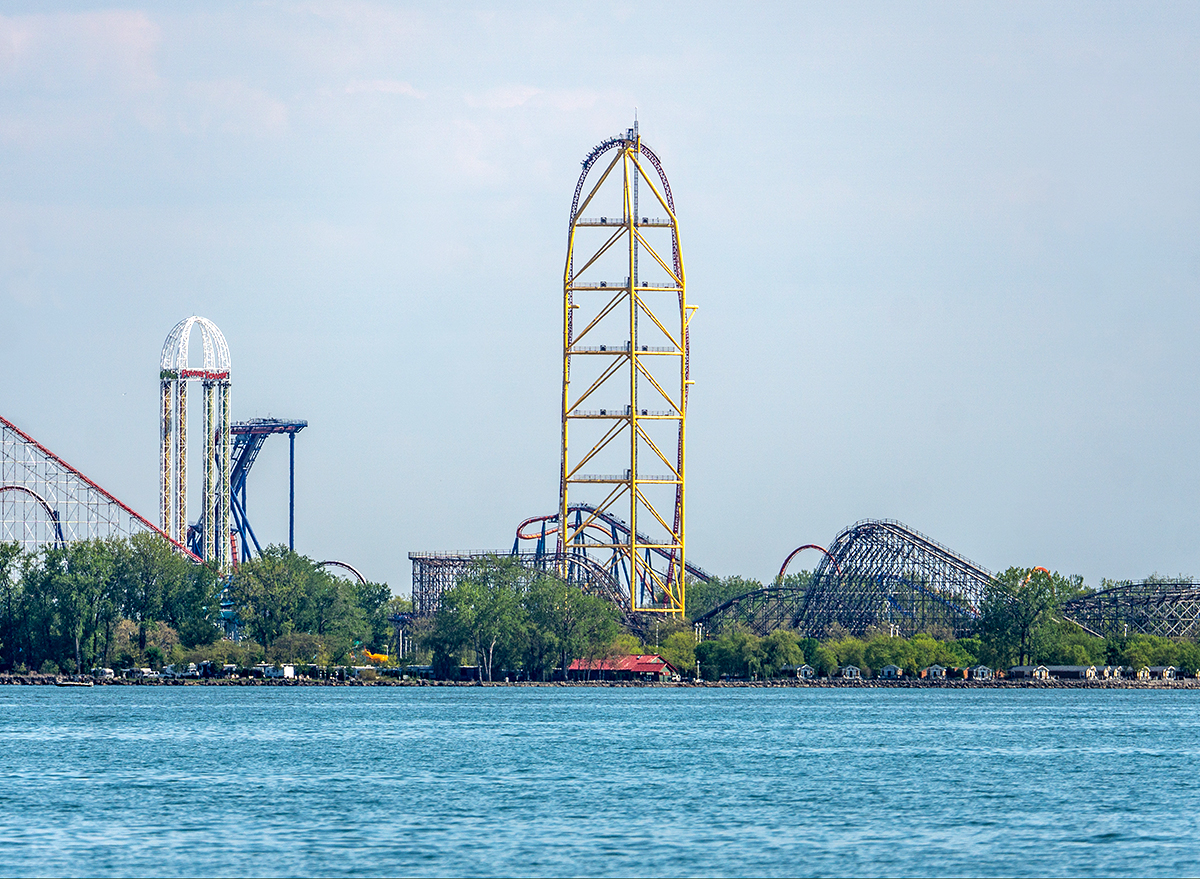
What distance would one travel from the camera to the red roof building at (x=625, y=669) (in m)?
117

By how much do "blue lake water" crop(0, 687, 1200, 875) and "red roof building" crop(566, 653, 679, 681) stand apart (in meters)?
35.1

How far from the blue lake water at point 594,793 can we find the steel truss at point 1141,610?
40.4m

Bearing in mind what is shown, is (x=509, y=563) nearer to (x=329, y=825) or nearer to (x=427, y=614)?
(x=427, y=614)

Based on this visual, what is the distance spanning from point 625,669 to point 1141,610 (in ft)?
109

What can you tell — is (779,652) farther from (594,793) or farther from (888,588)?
(594,793)

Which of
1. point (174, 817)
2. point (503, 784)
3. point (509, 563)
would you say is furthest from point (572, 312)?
point (174, 817)

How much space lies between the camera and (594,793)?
44031mm

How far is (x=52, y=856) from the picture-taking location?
32844mm

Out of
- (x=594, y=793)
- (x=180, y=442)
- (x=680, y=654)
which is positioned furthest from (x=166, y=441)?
(x=594, y=793)

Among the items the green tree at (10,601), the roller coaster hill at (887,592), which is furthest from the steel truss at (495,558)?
the green tree at (10,601)

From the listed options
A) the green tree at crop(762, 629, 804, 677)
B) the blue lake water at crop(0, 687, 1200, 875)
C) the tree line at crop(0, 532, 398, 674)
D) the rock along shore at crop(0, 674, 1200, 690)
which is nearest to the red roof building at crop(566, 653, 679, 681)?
the rock along shore at crop(0, 674, 1200, 690)

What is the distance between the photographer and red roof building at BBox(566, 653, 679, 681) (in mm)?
116750

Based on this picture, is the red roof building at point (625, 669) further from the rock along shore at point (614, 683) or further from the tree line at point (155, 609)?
the tree line at point (155, 609)

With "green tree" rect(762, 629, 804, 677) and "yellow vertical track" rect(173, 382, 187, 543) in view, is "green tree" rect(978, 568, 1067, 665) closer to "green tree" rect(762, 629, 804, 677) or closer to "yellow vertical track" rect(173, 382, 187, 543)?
"green tree" rect(762, 629, 804, 677)
